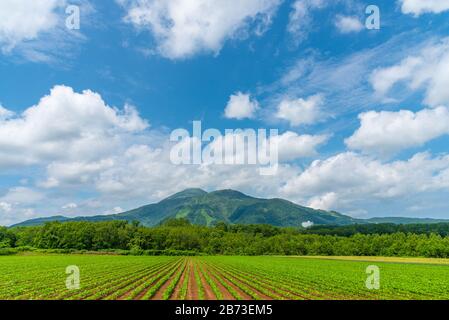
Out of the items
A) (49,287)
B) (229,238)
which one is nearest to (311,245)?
(229,238)

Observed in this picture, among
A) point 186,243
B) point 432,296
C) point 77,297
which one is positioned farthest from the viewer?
point 186,243

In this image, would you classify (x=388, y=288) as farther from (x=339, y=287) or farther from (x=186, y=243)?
(x=186, y=243)

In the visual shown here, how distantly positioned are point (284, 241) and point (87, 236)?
81.2m

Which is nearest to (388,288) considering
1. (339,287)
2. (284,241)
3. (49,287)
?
(339,287)

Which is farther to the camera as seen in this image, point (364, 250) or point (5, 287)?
point (364, 250)

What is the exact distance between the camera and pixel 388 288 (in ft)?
109

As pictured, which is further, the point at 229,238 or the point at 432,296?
the point at 229,238
